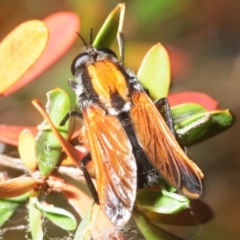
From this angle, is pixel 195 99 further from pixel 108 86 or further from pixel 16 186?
pixel 16 186

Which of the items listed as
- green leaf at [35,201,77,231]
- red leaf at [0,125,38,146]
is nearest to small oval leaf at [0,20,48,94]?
red leaf at [0,125,38,146]

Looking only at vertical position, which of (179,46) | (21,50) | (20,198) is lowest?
(179,46)

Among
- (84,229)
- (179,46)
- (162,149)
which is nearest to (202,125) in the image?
(162,149)

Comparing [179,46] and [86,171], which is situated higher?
[86,171]

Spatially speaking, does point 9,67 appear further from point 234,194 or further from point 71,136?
point 234,194

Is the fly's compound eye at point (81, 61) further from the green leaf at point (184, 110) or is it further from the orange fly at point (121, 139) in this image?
the green leaf at point (184, 110)

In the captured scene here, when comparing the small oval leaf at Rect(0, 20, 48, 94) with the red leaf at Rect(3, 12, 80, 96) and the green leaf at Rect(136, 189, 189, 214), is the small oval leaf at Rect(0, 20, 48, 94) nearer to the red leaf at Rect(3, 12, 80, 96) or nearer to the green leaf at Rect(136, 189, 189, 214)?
the red leaf at Rect(3, 12, 80, 96)

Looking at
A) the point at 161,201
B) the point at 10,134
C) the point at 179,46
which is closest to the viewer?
the point at 161,201

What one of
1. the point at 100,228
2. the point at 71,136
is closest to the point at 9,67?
the point at 71,136
